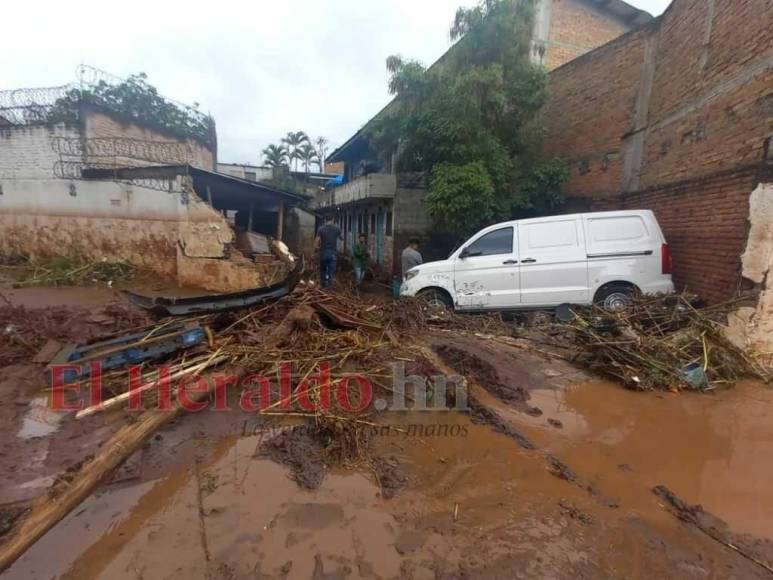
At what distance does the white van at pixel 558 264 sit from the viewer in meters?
6.09

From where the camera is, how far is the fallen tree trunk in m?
1.89

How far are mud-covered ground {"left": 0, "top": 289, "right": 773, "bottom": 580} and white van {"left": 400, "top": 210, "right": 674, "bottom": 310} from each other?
263 centimetres

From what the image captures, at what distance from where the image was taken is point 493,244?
269 inches

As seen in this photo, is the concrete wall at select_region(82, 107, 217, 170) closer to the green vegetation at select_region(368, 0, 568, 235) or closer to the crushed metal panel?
the crushed metal panel

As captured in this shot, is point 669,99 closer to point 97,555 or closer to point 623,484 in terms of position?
point 623,484

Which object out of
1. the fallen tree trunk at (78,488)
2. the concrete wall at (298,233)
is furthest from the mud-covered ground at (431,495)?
the concrete wall at (298,233)

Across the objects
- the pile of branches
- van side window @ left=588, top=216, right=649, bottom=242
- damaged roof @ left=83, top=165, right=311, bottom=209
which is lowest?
the pile of branches

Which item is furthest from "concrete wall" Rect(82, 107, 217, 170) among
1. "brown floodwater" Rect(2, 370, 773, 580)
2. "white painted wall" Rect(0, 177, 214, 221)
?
"brown floodwater" Rect(2, 370, 773, 580)

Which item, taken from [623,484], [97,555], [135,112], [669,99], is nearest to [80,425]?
[97,555]

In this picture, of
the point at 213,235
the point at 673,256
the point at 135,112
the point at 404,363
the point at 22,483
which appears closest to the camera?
the point at 22,483

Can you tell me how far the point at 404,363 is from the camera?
4391 millimetres

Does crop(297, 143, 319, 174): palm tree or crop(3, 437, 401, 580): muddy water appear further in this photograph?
crop(297, 143, 319, 174): palm tree

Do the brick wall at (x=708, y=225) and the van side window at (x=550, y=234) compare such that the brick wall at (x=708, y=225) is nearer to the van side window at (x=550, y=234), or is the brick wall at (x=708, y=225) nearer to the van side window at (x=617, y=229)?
the van side window at (x=617, y=229)

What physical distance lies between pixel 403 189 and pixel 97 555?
1052 centimetres
